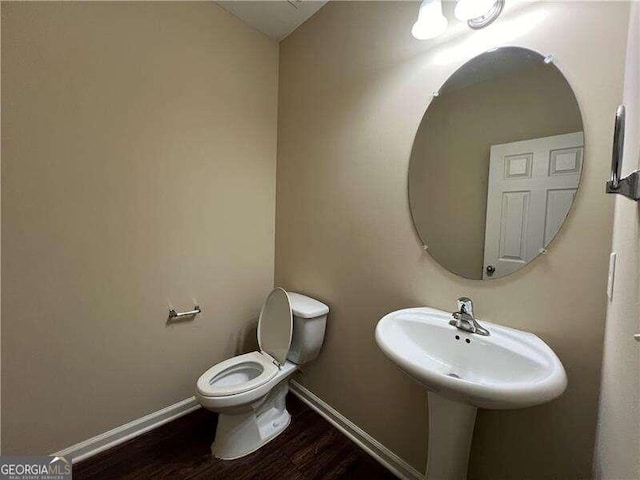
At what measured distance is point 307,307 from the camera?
158cm

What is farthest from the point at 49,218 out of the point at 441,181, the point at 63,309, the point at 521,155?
the point at 521,155

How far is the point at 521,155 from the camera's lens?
3.12 feet

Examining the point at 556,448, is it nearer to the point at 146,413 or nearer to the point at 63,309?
the point at 146,413

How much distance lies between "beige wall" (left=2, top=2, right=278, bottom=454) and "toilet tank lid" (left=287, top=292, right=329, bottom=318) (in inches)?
19.1

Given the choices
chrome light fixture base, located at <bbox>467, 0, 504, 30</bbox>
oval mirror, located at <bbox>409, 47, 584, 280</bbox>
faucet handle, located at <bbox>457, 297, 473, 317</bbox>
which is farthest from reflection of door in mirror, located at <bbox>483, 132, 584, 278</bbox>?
chrome light fixture base, located at <bbox>467, 0, 504, 30</bbox>

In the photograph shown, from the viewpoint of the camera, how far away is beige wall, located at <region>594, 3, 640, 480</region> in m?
0.43

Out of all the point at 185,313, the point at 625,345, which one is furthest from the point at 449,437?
the point at 185,313

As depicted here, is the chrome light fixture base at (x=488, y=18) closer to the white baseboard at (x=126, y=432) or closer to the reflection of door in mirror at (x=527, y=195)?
the reflection of door in mirror at (x=527, y=195)

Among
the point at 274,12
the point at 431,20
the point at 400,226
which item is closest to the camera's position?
the point at 431,20

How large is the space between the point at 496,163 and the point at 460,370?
2.64 feet

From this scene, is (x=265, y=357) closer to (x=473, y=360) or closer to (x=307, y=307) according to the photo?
(x=307, y=307)

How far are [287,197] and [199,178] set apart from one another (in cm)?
59

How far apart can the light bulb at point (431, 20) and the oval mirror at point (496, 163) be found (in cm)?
18

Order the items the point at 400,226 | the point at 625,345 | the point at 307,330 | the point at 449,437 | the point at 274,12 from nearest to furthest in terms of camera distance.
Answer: the point at 625,345 < the point at 449,437 < the point at 400,226 < the point at 307,330 < the point at 274,12
